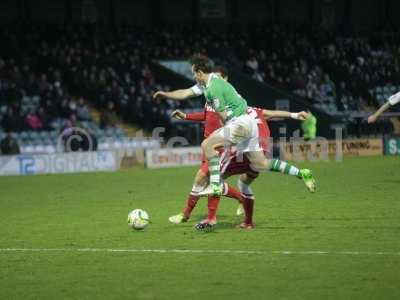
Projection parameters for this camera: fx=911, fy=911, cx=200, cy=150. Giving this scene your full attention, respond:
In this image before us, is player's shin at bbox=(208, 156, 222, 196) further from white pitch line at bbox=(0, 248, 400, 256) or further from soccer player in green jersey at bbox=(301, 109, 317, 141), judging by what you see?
soccer player in green jersey at bbox=(301, 109, 317, 141)

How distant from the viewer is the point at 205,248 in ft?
35.6

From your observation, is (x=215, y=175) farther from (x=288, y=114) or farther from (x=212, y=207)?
(x=288, y=114)

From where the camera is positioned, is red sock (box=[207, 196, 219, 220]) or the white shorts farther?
red sock (box=[207, 196, 219, 220])

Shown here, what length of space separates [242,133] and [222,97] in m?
0.57

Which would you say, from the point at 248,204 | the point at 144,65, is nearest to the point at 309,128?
the point at 144,65

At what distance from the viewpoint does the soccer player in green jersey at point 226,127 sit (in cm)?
1233

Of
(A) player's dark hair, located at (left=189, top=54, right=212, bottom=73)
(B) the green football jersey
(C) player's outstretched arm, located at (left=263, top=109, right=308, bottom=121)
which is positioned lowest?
(C) player's outstretched arm, located at (left=263, top=109, right=308, bottom=121)

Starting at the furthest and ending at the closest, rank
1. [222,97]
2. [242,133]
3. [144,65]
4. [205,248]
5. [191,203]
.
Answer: [144,65] → [191,203] → [242,133] → [222,97] → [205,248]

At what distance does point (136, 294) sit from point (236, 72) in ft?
88.9

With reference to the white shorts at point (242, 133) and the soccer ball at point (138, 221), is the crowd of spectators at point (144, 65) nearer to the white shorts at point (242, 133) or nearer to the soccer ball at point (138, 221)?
the soccer ball at point (138, 221)

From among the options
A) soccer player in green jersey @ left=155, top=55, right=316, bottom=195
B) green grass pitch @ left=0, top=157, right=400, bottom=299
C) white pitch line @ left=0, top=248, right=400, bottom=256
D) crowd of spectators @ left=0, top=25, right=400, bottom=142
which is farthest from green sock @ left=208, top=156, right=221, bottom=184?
crowd of spectators @ left=0, top=25, right=400, bottom=142

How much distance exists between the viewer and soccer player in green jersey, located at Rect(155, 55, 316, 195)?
1233cm

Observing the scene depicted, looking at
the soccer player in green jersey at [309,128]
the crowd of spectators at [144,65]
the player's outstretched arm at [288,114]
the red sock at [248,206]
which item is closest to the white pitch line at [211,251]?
the red sock at [248,206]

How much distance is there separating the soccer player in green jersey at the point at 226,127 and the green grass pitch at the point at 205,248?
820 millimetres
